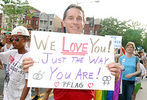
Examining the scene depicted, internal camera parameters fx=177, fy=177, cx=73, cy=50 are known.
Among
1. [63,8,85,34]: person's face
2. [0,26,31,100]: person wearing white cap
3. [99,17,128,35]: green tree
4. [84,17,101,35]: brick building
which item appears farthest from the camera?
[84,17,101,35]: brick building

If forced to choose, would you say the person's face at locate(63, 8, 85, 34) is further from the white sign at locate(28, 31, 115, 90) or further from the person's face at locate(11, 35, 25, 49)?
the person's face at locate(11, 35, 25, 49)

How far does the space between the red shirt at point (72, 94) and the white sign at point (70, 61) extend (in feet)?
0.22

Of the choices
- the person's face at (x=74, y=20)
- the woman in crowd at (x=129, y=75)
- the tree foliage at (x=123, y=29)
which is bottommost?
the woman in crowd at (x=129, y=75)

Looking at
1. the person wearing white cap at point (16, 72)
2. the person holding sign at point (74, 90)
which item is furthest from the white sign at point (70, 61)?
the person wearing white cap at point (16, 72)

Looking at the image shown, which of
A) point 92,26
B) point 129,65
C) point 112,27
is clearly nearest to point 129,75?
point 129,65

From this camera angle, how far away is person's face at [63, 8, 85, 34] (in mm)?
1801

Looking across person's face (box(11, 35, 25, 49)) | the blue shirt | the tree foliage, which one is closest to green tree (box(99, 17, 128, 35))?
the tree foliage

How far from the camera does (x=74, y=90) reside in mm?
1741

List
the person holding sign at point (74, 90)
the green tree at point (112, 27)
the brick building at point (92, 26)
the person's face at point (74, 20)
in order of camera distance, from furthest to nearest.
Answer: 1. the brick building at point (92, 26)
2. the green tree at point (112, 27)
3. the person's face at point (74, 20)
4. the person holding sign at point (74, 90)

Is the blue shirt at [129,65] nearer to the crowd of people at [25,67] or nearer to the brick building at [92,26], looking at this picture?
the crowd of people at [25,67]

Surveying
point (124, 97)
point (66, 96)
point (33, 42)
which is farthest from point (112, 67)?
point (124, 97)

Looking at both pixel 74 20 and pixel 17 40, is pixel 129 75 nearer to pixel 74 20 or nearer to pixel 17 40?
pixel 17 40

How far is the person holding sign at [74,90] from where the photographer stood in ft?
5.52

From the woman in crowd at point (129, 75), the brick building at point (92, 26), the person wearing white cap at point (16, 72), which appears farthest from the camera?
the brick building at point (92, 26)
